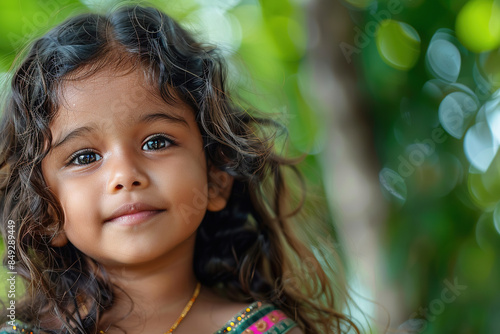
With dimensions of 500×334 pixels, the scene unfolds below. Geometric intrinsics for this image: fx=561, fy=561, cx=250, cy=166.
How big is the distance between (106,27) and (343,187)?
99 cm

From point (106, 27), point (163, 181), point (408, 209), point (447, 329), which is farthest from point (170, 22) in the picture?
point (447, 329)

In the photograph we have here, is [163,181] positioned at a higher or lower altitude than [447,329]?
higher

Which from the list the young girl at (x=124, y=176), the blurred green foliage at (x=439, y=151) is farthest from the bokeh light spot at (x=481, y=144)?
the young girl at (x=124, y=176)

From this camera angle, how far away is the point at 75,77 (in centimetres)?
119

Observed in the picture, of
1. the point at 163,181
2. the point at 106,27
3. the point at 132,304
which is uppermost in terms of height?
the point at 106,27

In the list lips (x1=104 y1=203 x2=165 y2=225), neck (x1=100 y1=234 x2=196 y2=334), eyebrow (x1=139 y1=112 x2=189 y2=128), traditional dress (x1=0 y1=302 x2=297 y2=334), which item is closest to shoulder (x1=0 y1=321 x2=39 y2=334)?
neck (x1=100 y1=234 x2=196 y2=334)

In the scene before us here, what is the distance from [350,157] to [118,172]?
962mm

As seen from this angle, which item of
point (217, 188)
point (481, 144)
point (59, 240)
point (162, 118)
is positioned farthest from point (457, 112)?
point (59, 240)

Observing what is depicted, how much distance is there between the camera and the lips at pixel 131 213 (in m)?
1.16

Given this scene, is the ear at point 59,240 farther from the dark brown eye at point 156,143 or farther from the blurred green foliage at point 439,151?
the blurred green foliage at point 439,151

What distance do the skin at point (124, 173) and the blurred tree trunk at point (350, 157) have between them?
2.39ft

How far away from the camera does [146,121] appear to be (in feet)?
3.93

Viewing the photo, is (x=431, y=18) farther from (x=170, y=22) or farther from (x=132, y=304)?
(x=132, y=304)

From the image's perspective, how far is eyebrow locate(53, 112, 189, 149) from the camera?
1164 millimetres
